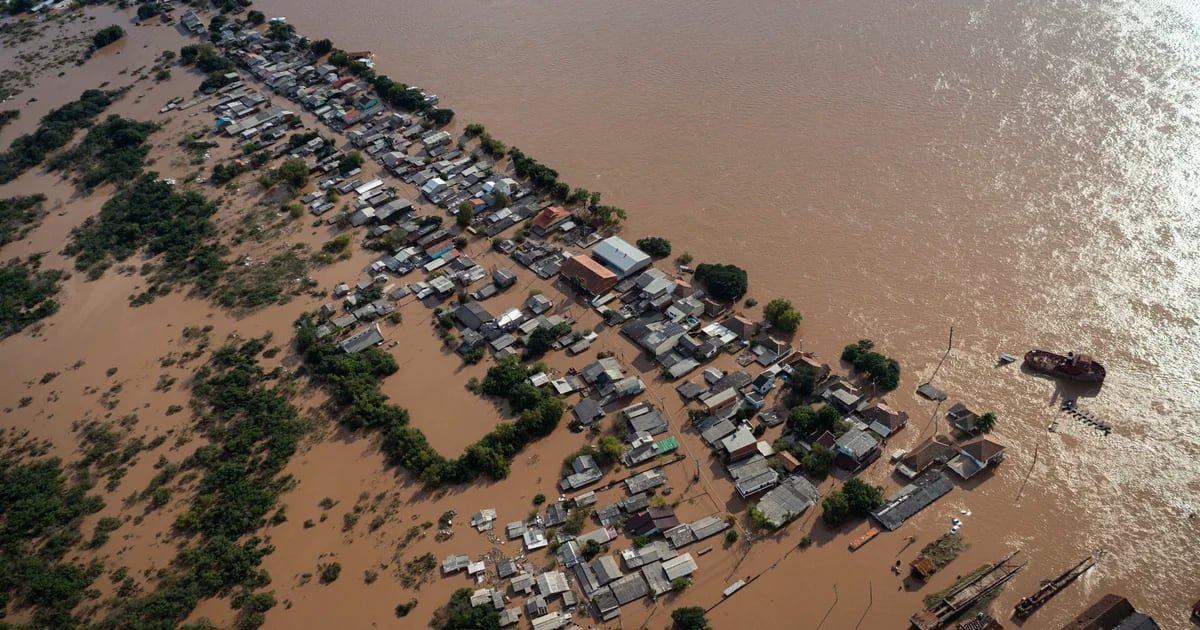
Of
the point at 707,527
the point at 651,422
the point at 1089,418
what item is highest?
the point at 1089,418

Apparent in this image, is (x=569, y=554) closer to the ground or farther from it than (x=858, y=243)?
closer to the ground

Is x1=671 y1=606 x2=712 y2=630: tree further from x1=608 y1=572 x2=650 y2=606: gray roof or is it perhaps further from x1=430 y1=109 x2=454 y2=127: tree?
x1=430 y1=109 x2=454 y2=127: tree

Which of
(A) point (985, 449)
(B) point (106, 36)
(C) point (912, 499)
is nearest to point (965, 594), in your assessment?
(C) point (912, 499)

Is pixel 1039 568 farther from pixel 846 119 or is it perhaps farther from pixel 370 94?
pixel 370 94

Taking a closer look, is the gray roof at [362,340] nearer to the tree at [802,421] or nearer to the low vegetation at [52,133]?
the tree at [802,421]

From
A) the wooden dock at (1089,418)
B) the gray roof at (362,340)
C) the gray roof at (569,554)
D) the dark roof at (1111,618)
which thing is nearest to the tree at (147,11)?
the gray roof at (362,340)

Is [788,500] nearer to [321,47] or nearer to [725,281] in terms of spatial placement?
[725,281]
